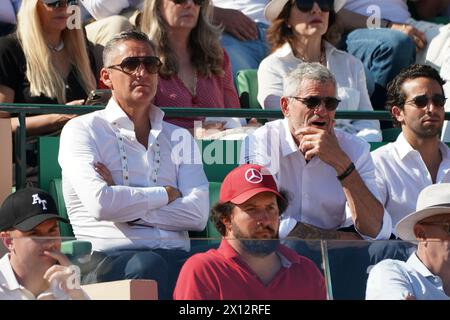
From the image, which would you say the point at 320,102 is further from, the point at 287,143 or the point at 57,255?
the point at 57,255

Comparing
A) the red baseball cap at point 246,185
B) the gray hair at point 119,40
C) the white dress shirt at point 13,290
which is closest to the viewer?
the white dress shirt at point 13,290

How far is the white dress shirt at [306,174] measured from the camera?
24.4 ft

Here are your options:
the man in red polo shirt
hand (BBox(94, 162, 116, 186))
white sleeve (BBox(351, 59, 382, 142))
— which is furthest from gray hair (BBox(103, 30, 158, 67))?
the man in red polo shirt

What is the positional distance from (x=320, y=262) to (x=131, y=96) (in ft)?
7.13

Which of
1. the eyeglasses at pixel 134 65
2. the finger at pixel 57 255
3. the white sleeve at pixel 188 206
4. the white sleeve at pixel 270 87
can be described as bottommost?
the finger at pixel 57 255

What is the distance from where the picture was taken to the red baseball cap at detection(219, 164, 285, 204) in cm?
658

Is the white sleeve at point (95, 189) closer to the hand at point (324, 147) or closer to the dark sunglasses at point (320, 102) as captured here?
the hand at point (324, 147)

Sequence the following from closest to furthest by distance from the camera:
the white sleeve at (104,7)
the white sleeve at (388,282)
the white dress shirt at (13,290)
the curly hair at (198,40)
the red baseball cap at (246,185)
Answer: the white dress shirt at (13,290) < the white sleeve at (388,282) < the red baseball cap at (246,185) < the curly hair at (198,40) < the white sleeve at (104,7)

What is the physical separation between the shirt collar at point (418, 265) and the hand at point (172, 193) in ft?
5.91

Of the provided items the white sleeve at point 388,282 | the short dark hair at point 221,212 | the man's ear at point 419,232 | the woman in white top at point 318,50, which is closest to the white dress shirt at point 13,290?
the white sleeve at point 388,282

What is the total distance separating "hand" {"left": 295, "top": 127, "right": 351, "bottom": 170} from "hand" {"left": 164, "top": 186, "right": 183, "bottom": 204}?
0.68 meters

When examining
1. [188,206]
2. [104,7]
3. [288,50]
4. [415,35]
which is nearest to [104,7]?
[104,7]

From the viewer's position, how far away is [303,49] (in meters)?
8.92

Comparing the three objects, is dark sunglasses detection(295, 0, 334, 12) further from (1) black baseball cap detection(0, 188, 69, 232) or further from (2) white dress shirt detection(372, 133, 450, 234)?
(1) black baseball cap detection(0, 188, 69, 232)
